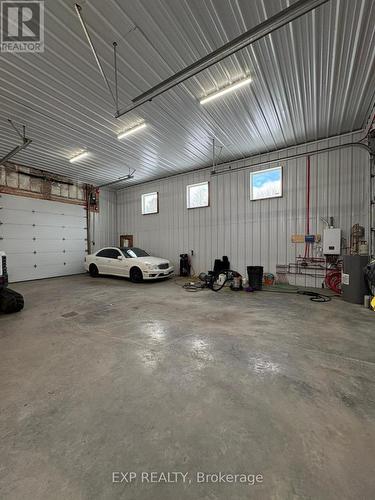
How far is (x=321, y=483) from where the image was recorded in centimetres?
116

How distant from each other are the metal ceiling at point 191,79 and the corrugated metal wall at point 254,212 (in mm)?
867

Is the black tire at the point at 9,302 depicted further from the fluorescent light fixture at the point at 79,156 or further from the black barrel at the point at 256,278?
the black barrel at the point at 256,278

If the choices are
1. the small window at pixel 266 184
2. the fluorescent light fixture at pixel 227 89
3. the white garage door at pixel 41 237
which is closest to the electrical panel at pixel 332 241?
the small window at pixel 266 184

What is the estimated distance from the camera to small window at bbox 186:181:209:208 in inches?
322

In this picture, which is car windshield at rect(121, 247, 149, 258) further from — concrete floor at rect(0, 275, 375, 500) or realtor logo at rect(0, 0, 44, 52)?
realtor logo at rect(0, 0, 44, 52)

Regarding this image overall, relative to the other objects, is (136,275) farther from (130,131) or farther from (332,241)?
(332,241)

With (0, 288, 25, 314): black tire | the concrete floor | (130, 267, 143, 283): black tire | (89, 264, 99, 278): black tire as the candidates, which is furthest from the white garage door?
the concrete floor

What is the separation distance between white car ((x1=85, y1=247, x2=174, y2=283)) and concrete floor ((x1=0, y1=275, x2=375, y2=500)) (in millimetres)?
3661

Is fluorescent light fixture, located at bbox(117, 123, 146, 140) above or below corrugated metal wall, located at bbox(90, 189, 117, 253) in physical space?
above

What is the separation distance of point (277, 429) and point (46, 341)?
2.89m

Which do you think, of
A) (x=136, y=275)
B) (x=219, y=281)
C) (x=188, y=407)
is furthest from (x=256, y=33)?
(x=136, y=275)

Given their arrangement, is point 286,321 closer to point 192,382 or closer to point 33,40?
point 192,382

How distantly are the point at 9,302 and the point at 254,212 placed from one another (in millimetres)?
6672

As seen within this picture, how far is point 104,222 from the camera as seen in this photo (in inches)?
419
